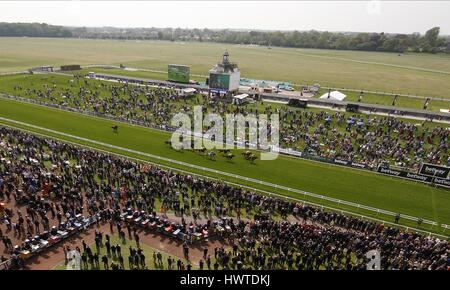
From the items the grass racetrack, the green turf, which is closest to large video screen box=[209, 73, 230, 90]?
the grass racetrack

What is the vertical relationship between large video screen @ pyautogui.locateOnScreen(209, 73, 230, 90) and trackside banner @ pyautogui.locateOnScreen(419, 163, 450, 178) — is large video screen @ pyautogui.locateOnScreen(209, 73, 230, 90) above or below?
above

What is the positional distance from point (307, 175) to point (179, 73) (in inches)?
2108

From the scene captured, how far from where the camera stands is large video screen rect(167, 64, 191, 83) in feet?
266

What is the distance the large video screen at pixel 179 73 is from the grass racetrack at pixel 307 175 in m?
32.5

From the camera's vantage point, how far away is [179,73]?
81.6 metres

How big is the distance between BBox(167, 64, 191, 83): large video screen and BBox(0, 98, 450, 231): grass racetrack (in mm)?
32463

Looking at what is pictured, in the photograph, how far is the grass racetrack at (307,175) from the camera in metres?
31.4

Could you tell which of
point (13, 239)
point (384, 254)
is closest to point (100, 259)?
point (13, 239)

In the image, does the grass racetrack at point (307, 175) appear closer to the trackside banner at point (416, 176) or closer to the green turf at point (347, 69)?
the trackside banner at point (416, 176)

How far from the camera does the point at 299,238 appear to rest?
22109 mm

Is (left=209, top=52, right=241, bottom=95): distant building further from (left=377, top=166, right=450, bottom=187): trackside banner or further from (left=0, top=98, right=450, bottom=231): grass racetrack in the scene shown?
(left=377, top=166, right=450, bottom=187): trackside banner

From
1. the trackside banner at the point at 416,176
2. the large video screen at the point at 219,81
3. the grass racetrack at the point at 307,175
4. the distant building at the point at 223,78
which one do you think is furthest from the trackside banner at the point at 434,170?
the large video screen at the point at 219,81

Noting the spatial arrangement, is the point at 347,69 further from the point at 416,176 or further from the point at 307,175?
the point at 307,175
